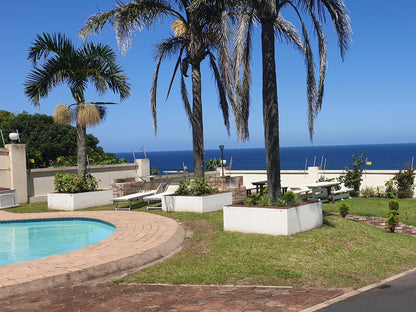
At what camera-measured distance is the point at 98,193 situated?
14492 mm

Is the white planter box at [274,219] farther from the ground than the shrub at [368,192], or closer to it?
farther from the ground

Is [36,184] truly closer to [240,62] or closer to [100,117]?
[100,117]

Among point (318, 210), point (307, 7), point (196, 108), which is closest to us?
point (318, 210)

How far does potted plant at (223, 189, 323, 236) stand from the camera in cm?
800

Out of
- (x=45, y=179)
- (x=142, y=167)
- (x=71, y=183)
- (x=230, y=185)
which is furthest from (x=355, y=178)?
(x=45, y=179)

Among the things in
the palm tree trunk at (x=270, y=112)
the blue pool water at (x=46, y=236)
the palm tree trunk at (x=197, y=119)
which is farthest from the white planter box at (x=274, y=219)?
the palm tree trunk at (x=197, y=119)

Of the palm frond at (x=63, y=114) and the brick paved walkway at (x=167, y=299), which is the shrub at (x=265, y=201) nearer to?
the brick paved walkway at (x=167, y=299)

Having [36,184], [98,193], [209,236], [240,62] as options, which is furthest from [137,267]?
[36,184]

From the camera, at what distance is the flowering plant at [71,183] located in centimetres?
1401

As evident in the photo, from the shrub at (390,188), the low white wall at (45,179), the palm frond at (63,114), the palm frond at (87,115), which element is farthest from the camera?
the shrub at (390,188)

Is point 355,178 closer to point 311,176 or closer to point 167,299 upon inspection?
point 311,176

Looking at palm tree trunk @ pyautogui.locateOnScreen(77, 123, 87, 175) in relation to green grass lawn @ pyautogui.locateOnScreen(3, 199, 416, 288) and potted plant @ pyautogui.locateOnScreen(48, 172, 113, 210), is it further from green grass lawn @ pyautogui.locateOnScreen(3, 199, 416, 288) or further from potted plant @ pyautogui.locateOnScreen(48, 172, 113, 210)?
green grass lawn @ pyautogui.locateOnScreen(3, 199, 416, 288)

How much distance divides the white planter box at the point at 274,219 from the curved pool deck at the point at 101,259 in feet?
4.03

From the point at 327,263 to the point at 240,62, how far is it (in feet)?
15.9
